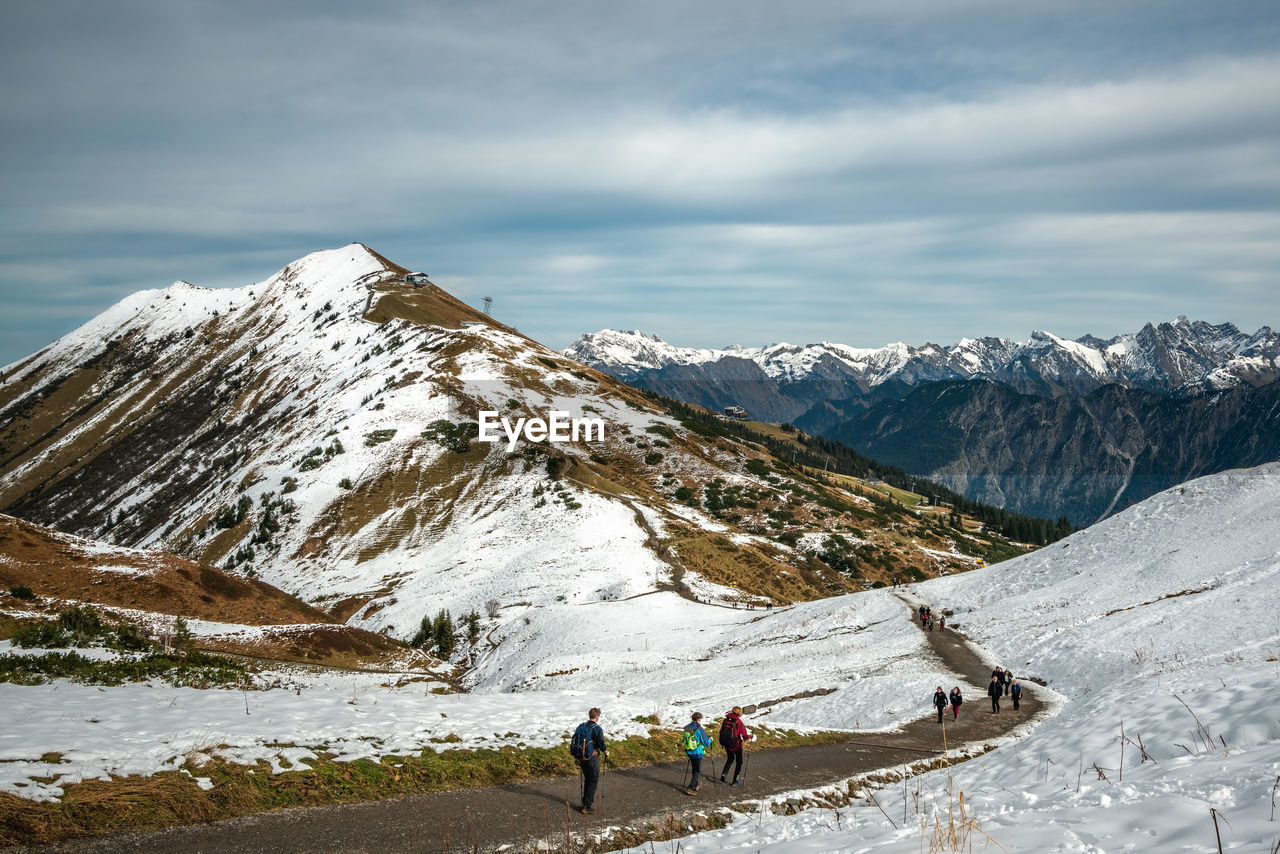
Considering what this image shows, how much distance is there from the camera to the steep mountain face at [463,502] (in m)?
97.2

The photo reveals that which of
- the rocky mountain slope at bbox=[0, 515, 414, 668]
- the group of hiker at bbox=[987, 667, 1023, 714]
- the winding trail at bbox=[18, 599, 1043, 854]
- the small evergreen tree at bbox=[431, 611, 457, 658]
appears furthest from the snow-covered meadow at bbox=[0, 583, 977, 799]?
the small evergreen tree at bbox=[431, 611, 457, 658]

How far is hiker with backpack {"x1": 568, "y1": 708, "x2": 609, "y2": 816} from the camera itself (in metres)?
16.6

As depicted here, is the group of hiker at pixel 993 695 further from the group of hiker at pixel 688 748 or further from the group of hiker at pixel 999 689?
the group of hiker at pixel 688 748

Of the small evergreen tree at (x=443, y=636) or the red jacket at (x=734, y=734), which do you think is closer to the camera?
the red jacket at (x=734, y=734)

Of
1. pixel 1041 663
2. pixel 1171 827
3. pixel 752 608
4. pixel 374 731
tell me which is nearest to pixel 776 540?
pixel 752 608

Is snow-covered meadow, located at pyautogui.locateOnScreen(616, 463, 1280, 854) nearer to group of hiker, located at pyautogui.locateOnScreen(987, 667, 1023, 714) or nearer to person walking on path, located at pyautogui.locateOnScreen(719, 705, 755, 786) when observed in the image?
group of hiker, located at pyautogui.locateOnScreen(987, 667, 1023, 714)

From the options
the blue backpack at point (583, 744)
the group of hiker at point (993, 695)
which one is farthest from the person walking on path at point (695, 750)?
the group of hiker at point (993, 695)

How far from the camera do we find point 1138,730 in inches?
649

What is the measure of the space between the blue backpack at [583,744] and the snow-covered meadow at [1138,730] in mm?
3433

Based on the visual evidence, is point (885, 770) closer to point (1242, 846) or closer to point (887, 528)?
point (1242, 846)

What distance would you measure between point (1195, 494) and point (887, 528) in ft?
343

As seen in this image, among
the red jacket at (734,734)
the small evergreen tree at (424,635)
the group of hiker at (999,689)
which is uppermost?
the red jacket at (734,734)

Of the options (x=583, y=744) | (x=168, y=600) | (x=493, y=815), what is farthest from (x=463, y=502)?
(x=493, y=815)

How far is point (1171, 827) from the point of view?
8.72 m
